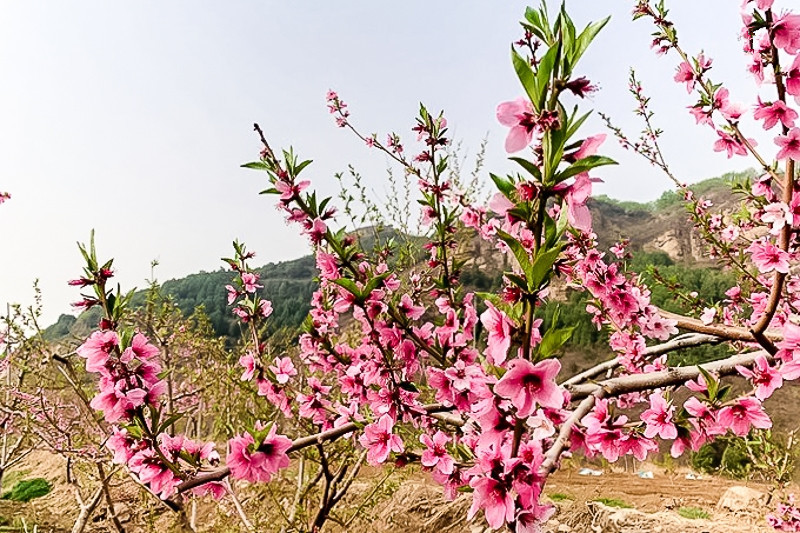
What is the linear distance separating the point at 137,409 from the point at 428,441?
947mm

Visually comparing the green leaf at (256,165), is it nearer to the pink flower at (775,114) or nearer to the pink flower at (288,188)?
the pink flower at (288,188)

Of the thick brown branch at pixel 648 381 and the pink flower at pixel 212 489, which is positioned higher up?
the thick brown branch at pixel 648 381

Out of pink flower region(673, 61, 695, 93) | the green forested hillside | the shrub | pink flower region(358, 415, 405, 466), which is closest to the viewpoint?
pink flower region(358, 415, 405, 466)

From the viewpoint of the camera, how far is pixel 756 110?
1843 mm

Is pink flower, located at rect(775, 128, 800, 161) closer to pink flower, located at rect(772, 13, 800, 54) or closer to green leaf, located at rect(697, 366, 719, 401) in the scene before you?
pink flower, located at rect(772, 13, 800, 54)

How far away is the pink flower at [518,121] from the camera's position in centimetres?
88

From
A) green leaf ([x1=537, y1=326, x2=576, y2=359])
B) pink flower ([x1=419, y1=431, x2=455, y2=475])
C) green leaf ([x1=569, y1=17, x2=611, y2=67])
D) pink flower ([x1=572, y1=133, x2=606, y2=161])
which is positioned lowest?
pink flower ([x1=419, y1=431, x2=455, y2=475])

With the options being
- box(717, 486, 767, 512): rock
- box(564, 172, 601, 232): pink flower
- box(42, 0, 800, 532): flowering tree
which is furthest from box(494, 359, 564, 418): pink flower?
box(717, 486, 767, 512): rock

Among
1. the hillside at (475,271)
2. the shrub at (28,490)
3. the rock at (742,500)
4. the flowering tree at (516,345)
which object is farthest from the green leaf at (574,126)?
the hillside at (475,271)

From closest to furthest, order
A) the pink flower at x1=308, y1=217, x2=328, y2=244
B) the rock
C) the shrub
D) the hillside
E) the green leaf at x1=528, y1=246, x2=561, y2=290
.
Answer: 1. the green leaf at x1=528, y1=246, x2=561, y2=290
2. the pink flower at x1=308, y1=217, x2=328, y2=244
3. the rock
4. the shrub
5. the hillside

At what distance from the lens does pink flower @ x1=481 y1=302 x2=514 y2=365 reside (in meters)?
0.85

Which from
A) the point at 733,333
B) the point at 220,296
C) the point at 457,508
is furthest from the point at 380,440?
the point at 220,296

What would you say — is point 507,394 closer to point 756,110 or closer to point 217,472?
point 217,472

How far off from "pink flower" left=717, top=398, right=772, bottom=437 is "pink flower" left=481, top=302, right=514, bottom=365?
2.99 feet
